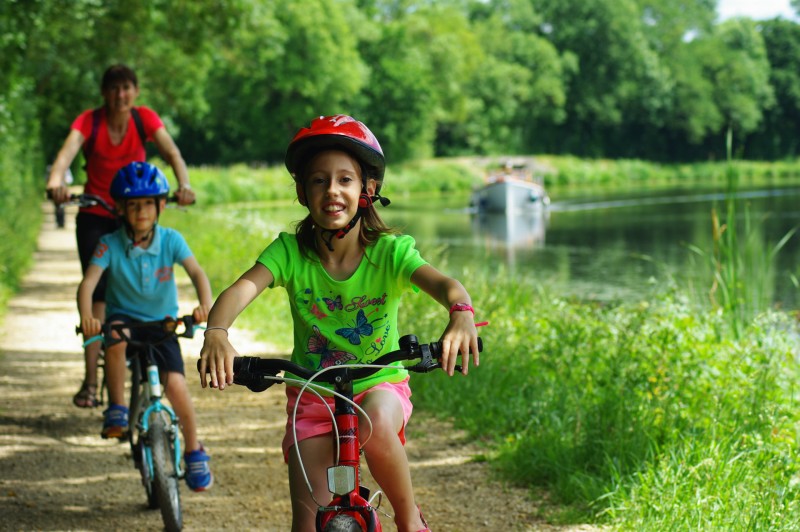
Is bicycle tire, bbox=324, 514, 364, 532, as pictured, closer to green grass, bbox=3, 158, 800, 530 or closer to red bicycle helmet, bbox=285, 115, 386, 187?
red bicycle helmet, bbox=285, 115, 386, 187

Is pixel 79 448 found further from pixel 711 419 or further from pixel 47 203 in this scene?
pixel 47 203

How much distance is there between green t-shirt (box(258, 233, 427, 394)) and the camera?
10.2 ft

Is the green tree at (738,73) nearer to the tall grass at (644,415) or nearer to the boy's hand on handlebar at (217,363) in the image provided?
the tall grass at (644,415)

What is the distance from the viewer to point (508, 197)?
4125 centimetres

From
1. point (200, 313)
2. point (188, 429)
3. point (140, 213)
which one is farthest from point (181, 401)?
point (140, 213)

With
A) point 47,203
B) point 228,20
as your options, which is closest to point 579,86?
point 47,203

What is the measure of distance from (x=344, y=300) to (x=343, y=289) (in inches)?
1.3

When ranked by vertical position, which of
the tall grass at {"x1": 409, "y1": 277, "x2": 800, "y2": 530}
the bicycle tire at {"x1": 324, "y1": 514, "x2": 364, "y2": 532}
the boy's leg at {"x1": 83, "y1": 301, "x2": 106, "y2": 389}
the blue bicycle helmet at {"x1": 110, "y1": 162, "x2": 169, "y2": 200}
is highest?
the blue bicycle helmet at {"x1": 110, "y1": 162, "x2": 169, "y2": 200}

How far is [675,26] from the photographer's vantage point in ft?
322

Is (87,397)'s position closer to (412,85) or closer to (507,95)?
(412,85)

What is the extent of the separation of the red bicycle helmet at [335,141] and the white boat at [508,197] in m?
38.0

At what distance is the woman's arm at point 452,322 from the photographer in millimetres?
2604

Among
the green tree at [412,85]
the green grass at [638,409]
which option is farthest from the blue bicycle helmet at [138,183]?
the green tree at [412,85]

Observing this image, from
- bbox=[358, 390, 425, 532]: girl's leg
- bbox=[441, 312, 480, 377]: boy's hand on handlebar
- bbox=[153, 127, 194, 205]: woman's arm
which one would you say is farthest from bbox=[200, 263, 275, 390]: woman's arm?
bbox=[153, 127, 194, 205]: woman's arm
